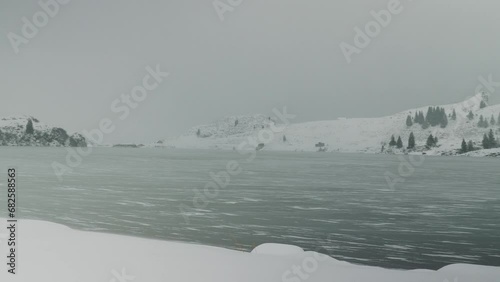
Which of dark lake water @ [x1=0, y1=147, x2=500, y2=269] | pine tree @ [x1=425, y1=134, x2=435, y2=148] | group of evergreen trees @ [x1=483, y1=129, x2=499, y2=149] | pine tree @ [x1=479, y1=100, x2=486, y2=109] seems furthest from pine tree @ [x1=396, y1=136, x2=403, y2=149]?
pine tree @ [x1=479, y1=100, x2=486, y2=109]

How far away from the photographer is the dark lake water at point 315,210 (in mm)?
6098

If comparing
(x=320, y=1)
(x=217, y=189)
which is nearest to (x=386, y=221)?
(x=320, y=1)

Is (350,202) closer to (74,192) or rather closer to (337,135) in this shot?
(337,135)

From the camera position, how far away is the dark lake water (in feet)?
20.0

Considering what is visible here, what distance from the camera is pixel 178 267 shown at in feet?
11.5

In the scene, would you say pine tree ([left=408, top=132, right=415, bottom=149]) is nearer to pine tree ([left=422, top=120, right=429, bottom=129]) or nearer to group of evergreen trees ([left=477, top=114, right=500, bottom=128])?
pine tree ([left=422, top=120, right=429, bottom=129])

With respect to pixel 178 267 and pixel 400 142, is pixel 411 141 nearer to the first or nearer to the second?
pixel 400 142

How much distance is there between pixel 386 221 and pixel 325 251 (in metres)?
1.46

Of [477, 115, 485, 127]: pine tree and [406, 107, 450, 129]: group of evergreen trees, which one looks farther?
[406, 107, 450, 129]: group of evergreen trees

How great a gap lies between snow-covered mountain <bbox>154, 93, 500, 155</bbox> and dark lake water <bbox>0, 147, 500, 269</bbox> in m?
0.44

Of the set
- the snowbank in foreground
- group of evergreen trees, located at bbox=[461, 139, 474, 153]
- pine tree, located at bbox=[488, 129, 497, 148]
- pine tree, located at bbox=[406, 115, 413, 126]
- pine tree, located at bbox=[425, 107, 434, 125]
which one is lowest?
the snowbank in foreground

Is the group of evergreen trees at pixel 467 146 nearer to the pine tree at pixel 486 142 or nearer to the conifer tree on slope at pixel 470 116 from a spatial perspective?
the pine tree at pixel 486 142

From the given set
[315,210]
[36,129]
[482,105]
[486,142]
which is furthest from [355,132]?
[36,129]

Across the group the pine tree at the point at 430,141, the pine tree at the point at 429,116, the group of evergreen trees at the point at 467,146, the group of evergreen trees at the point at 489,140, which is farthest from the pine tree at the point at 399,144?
the group of evergreen trees at the point at 489,140
